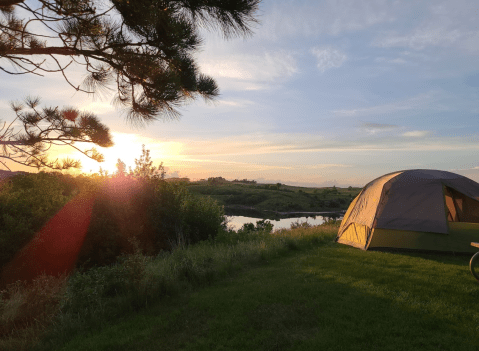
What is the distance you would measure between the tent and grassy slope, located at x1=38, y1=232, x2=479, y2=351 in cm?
197

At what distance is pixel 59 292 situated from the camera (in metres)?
5.72

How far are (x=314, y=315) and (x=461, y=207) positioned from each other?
922 centimetres

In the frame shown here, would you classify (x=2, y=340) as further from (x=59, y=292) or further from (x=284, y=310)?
(x=284, y=310)

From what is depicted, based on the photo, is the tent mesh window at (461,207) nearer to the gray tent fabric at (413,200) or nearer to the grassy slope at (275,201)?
the gray tent fabric at (413,200)

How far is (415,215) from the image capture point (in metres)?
9.51

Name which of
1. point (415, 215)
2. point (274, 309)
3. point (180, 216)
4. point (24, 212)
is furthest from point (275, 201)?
point (274, 309)

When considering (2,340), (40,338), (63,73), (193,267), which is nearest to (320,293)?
(193,267)

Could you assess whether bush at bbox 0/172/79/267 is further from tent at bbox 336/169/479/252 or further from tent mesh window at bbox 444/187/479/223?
tent mesh window at bbox 444/187/479/223

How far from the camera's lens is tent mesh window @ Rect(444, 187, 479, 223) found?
10.8m

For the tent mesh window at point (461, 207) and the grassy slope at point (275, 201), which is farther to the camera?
the grassy slope at point (275, 201)

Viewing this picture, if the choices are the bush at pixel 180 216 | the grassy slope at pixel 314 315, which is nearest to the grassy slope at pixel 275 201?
the bush at pixel 180 216

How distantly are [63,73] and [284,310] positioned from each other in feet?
20.9

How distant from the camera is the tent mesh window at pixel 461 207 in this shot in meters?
10.8

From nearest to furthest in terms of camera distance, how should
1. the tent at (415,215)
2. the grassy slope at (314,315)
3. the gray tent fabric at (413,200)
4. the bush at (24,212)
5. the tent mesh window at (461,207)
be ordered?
the grassy slope at (314,315)
the bush at (24,212)
the tent at (415,215)
the gray tent fabric at (413,200)
the tent mesh window at (461,207)
